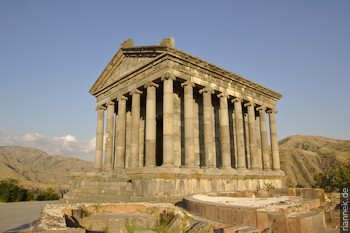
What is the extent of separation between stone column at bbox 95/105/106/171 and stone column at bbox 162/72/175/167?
9305 mm

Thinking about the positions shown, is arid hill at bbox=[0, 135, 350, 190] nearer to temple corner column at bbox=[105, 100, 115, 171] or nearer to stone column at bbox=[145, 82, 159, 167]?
temple corner column at bbox=[105, 100, 115, 171]

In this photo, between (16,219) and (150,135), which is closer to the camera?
(16,219)

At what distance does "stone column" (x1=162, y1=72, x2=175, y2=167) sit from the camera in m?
14.4

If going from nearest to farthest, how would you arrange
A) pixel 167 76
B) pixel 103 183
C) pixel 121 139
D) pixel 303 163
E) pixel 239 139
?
pixel 103 183 < pixel 167 76 < pixel 121 139 < pixel 239 139 < pixel 303 163

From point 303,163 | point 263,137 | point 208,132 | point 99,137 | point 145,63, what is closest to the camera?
point 145,63

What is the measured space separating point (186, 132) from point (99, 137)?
9.79 metres

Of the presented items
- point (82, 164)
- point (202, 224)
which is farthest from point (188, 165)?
point (82, 164)

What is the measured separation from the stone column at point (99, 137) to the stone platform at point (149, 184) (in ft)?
14.3

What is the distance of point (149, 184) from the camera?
13.2 metres

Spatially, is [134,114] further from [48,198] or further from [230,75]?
[48,198]

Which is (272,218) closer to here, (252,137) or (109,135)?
(109,135)

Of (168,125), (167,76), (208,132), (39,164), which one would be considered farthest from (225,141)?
(39,164)
